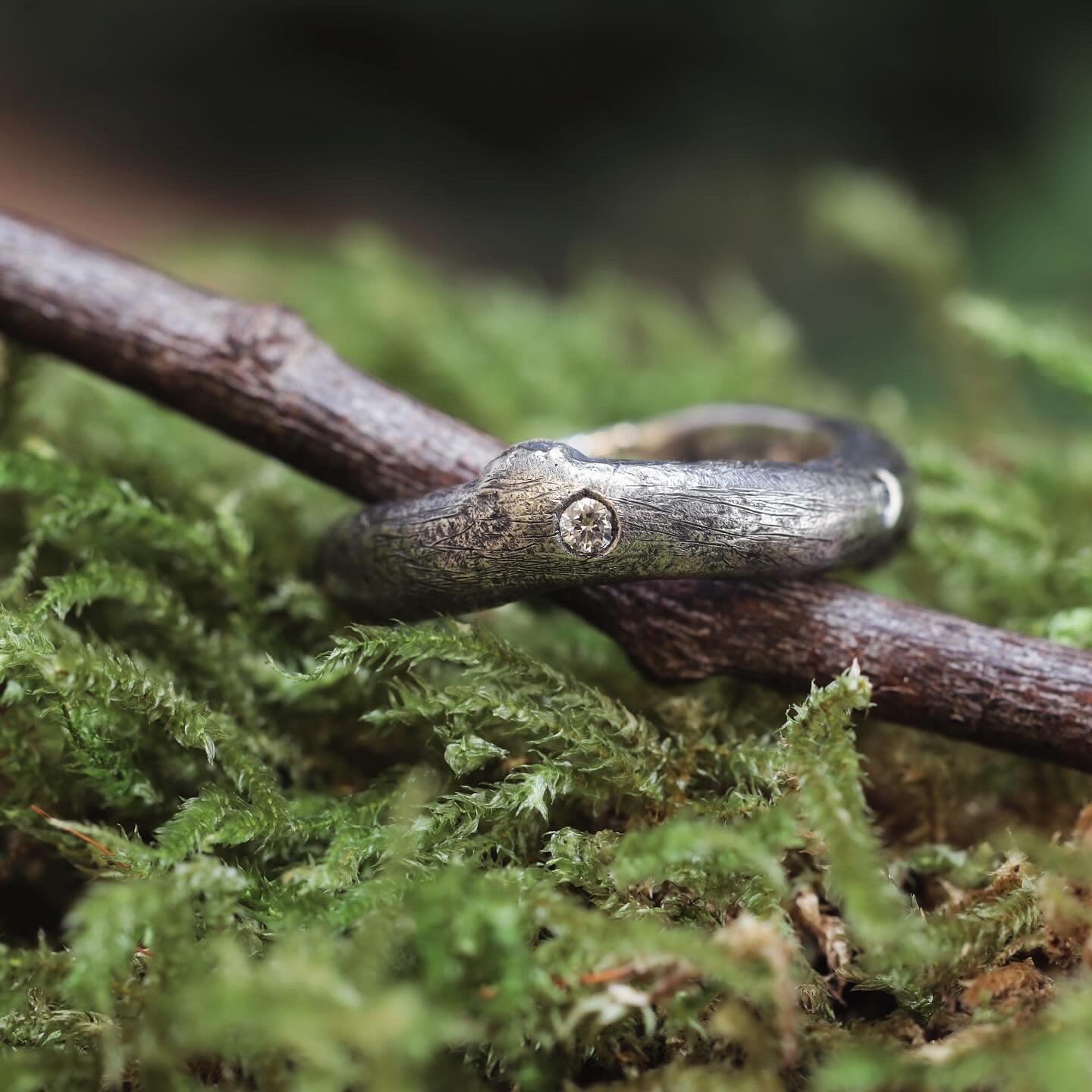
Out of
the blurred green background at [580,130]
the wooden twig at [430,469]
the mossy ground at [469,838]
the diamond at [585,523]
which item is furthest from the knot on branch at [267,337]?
the blurred green background at [580,130]

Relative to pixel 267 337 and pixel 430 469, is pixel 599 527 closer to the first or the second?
pixel 430 469

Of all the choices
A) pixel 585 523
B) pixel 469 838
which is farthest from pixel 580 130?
pixel 469 838

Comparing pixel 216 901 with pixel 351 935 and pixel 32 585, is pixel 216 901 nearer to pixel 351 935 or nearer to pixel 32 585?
pixel 351 935

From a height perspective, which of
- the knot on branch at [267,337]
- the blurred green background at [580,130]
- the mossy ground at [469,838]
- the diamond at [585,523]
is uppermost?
the blurred green background at [580,130]

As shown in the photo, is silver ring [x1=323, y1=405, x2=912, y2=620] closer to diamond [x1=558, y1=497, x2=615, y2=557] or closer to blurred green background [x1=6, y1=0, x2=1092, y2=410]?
diamond [x1=558, y1=497, x2=615, y2=557]

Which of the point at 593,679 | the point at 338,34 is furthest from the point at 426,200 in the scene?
the point at 593,679

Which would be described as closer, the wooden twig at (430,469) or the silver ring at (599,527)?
the silver ring at (599,527)

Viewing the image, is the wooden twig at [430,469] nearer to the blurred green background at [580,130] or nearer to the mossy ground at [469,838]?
the mossy ground at [469,838]
